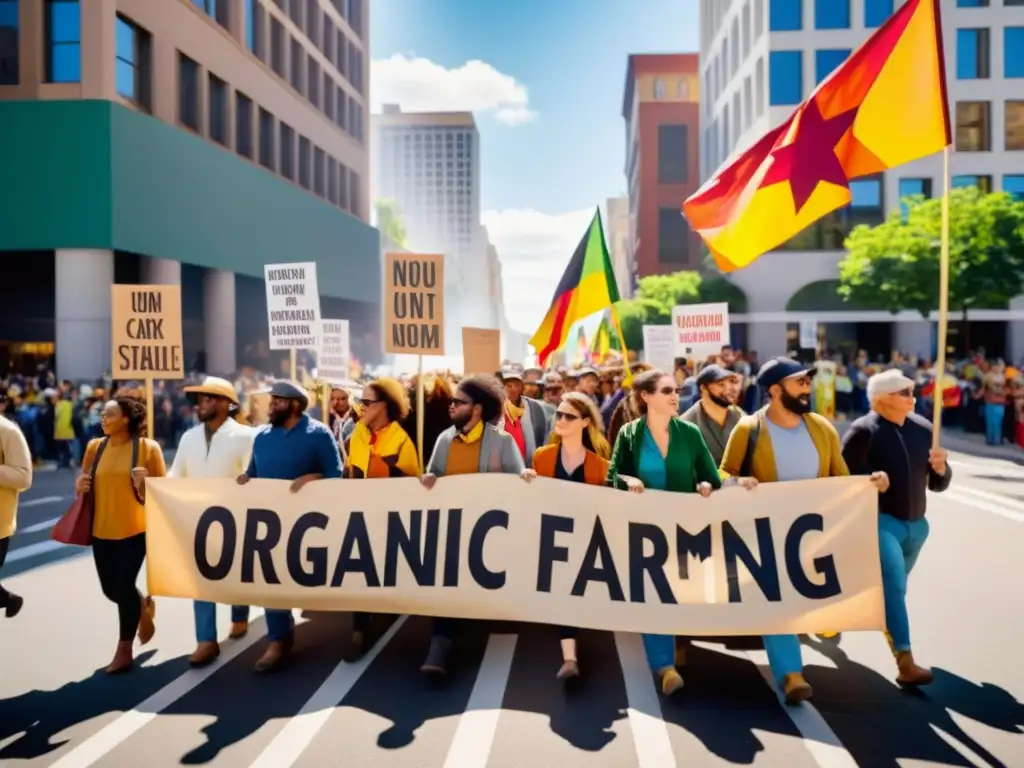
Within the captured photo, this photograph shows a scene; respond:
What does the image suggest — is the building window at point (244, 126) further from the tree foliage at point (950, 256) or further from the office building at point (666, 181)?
the office building at point (666, 181)

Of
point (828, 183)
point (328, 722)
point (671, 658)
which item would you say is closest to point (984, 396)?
point (828, 183)

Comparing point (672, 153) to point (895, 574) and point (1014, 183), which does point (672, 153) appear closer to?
point (1014, 183)

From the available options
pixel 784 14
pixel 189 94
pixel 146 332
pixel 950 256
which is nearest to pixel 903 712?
pixel 146 332

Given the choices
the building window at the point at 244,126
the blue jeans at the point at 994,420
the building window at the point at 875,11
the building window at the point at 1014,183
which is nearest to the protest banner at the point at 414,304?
the blue jeans at the point at 994,420

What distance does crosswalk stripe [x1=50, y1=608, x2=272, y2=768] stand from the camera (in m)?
4.83

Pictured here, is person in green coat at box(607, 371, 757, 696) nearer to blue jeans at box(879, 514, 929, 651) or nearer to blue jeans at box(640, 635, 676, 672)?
blue jeans at box(640, 635, 676, 672)

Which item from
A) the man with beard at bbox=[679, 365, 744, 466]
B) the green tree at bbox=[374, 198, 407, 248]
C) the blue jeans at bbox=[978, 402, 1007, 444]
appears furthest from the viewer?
the green tree at bbox=[374, 198, 407, 248]

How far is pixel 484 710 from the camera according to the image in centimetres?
546

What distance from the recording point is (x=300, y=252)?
42250 mm

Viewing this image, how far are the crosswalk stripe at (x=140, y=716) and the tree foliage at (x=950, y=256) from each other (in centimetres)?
2856

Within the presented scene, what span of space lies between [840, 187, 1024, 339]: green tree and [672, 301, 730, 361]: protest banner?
19.2 meters

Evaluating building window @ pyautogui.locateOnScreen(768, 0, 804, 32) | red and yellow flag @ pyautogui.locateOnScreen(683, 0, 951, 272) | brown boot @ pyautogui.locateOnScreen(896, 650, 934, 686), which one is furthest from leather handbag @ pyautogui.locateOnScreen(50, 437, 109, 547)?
building window @ pyautogui.locateOnScreen(768, 0, 804, 32)

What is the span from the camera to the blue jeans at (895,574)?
579 centimetres

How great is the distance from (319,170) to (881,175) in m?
26.8
